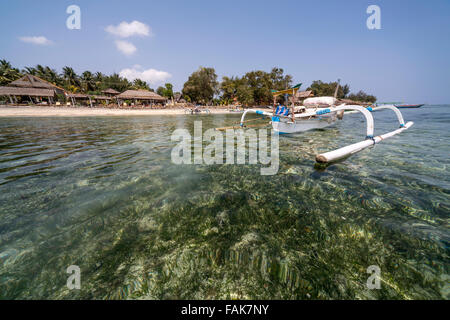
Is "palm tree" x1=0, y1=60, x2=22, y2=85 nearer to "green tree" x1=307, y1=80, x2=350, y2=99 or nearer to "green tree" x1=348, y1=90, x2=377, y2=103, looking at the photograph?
"green tree" x1=307, y1=80, x2=350, y2=99

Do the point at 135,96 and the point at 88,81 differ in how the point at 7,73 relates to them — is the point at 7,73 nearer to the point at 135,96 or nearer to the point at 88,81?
the point at 88,81

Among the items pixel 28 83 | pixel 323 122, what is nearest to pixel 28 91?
pixel 28 83

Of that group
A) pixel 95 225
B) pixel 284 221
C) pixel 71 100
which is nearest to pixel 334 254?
pixel 284 221

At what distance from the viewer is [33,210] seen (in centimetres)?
314

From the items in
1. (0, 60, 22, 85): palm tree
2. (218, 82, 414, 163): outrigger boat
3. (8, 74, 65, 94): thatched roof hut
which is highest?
(0, 60, 22, 85): palm tree

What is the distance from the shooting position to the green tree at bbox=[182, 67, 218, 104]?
56.8m

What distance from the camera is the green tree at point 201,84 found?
56.8 m

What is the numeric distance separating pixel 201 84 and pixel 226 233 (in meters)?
62.4

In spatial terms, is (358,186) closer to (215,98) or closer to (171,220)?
(171,220)

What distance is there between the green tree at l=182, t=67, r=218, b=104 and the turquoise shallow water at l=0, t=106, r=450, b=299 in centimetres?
5904

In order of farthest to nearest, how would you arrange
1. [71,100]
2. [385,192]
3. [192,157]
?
1. [71,100]
2. [192,157]
3. [385,192]

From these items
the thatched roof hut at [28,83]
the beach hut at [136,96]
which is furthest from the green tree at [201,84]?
the thatched roof hut at [28,83]

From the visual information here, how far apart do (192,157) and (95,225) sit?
13.5 feet

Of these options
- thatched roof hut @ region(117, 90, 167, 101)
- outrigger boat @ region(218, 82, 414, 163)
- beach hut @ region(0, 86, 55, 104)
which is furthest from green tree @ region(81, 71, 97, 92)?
outrigger boat @ region(218, 82, 414, 163)
